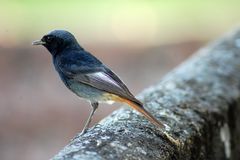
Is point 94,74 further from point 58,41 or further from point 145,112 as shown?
point 145,112

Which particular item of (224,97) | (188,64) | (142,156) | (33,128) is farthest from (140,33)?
(142,156)

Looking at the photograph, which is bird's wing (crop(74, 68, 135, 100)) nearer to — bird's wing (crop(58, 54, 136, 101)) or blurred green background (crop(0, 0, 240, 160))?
bird's wing (crop(58, 54, 136, 101))

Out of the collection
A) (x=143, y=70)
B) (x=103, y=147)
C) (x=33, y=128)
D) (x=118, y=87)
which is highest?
(x=143, y=70)

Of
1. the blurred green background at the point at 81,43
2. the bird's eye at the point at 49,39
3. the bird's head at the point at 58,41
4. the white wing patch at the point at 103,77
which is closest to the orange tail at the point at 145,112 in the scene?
the white wing patch at the point at 103,77

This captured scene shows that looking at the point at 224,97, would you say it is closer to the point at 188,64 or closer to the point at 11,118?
the point at 188,64

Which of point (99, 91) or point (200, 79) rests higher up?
point (200, 79)

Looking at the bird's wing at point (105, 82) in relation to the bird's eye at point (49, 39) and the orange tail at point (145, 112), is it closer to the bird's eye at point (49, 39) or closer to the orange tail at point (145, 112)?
the orange tail at point (145, 112)
